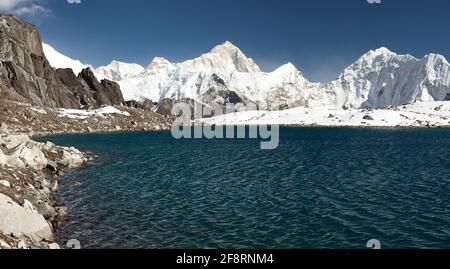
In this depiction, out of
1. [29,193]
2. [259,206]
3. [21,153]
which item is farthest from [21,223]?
[21,153]

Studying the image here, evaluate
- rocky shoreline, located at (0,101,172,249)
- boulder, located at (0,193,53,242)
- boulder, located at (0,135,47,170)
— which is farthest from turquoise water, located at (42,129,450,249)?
boulder, located at (0,135,47,170)

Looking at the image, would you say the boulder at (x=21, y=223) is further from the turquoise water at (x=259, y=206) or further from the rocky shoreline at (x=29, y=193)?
the turquoise water at (x=259, y=206)

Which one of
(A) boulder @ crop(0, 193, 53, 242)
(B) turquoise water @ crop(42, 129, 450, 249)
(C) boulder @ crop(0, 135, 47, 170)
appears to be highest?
(C) boulder @ crop(0, 135, 47, 170)

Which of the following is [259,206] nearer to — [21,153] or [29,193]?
[29,193]

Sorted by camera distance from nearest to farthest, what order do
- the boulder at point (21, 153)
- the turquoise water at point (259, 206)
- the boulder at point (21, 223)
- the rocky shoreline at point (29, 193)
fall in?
the boulder at point (21, 223)
the rocky shoreline at point (29, 193)
the turquoise water at point (259, 206)
the boulder at point (21, 153)

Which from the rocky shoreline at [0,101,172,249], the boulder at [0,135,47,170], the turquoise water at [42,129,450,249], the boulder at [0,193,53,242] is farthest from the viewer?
the boulder at [0,135,47,170]

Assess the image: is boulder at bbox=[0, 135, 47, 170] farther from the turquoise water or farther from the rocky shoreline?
the turquoise water

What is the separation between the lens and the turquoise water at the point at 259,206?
3084 cm

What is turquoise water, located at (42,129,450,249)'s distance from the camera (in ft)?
→ 101

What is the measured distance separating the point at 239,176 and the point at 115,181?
1761cm

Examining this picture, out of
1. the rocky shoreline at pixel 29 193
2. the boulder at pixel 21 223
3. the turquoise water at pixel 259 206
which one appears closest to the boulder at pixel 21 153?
the rocky shoreline at pixel 29 193
